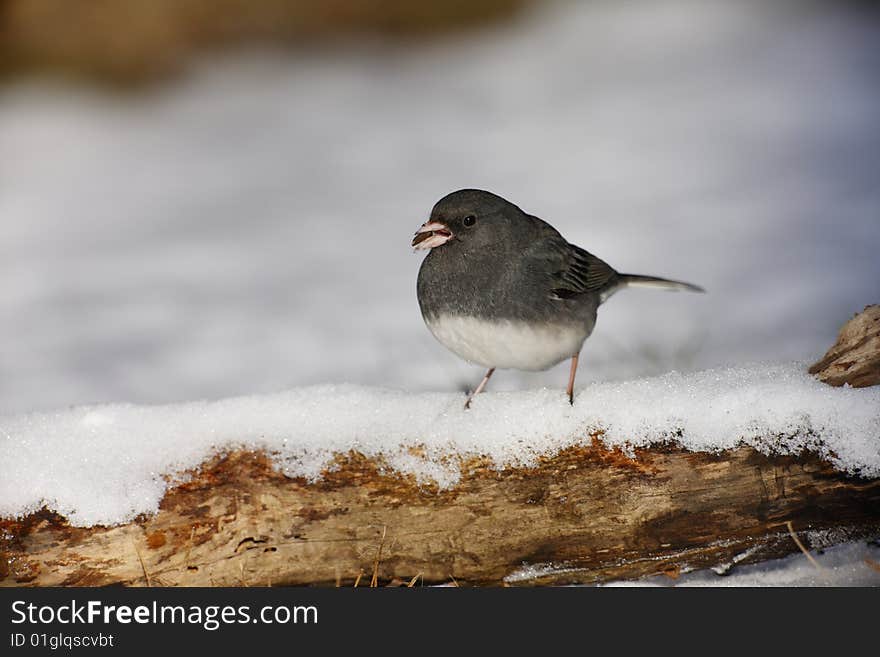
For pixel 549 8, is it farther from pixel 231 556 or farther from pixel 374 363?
pixel 231 556

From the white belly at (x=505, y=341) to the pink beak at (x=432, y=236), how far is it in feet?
0.55

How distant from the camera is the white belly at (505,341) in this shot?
1.76 meters

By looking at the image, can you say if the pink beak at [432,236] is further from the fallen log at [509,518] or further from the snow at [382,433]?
the fallen log at [509,518]

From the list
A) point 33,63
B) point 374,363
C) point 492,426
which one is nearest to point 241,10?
point 33,63

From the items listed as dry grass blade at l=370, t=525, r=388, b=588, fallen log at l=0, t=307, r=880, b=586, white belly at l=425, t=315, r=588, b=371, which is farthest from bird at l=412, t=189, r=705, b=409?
dry grass blade at l=370, t=525, r=388, b=588

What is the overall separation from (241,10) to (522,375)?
12.0 feet

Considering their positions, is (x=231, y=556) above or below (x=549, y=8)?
below

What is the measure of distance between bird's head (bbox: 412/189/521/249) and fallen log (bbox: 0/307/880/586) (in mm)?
528

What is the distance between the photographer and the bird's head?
1.84m

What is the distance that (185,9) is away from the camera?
4.87m

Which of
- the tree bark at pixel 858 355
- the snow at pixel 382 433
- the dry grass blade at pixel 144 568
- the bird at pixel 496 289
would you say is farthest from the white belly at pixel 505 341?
the dry grass blade at pixel 144 568

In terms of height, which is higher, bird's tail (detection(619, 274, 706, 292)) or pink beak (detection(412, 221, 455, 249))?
pink beak (detection(412, 221, 455, 249))

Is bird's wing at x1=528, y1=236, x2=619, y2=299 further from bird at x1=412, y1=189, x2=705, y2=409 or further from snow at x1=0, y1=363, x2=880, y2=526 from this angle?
snow at x1=0, y1=363, x2=880, y2=526

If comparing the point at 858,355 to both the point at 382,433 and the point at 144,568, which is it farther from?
the point at 144,568
